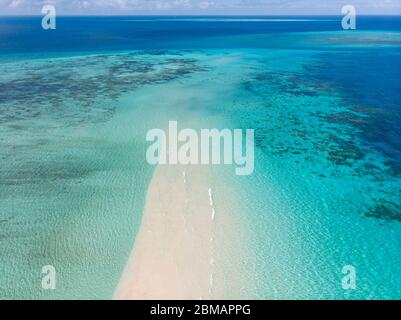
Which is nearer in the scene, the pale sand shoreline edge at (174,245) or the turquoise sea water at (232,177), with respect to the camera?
the pale sand shoreline edge at (174,245)

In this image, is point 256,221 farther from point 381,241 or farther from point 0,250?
point 0,250

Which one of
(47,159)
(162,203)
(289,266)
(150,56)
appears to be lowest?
(289,266)

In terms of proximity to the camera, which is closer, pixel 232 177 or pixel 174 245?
pixel 174 245

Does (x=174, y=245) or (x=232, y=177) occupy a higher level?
(x=232, y=177)

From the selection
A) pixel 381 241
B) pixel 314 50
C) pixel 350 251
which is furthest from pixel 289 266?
pixel 314 50
